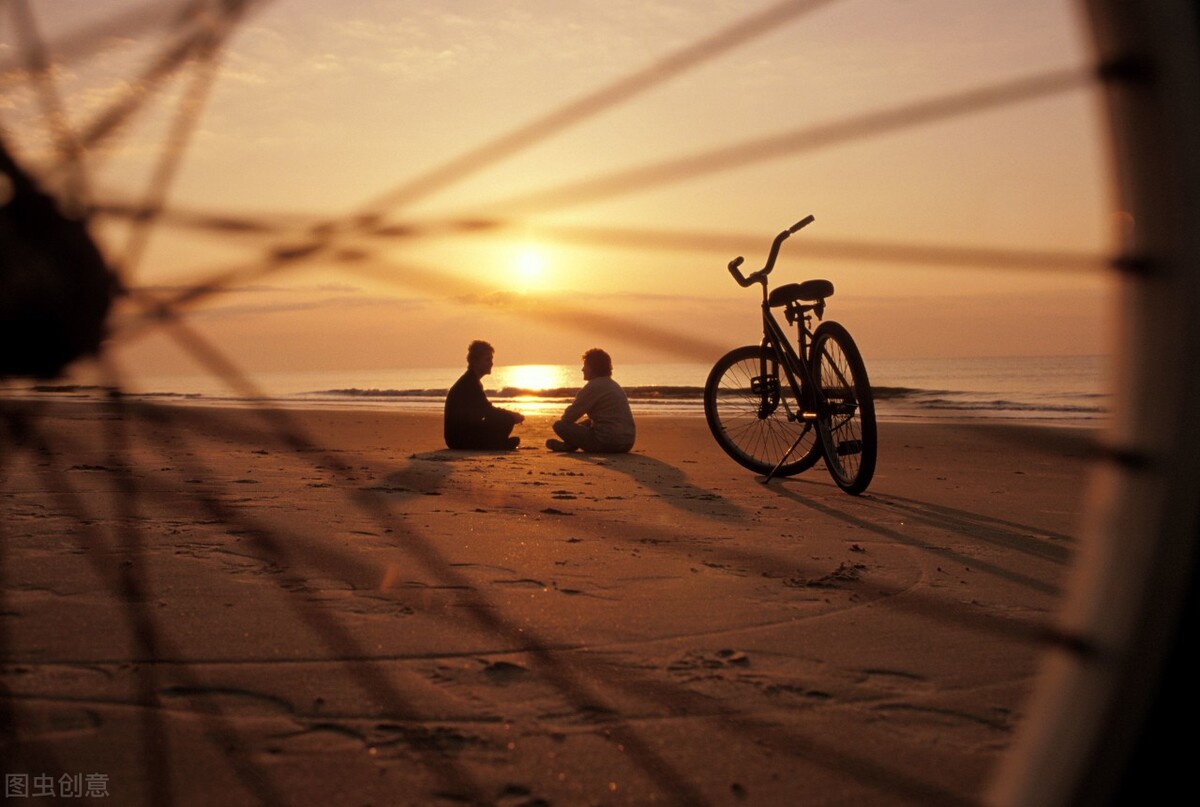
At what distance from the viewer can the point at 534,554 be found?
3.37m

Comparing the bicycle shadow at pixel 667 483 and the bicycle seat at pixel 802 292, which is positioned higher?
the bicycle seat at pixel 802 292

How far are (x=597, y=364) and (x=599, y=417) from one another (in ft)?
1.41

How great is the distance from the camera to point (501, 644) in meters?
2.32

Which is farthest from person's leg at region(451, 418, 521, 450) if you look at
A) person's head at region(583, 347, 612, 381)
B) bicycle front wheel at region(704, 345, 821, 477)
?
bicycle front wheel at region(704, 345, 821, 477)

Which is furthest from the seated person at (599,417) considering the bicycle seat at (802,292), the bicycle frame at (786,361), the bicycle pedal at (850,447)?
the bicycle pedal at (850,447)

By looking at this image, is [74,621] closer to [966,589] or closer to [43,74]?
[43,74]

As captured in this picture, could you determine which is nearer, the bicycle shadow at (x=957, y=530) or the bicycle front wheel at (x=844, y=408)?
the bicycle shadow at (x=957, y=530)

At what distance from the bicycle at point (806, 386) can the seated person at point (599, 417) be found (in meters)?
1.29

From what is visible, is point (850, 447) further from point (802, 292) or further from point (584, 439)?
point (584, 439)

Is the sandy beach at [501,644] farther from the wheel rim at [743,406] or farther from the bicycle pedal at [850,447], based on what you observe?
the wheel rim at [743,406]

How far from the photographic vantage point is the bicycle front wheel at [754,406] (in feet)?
19.3

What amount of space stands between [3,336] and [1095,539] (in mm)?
1230

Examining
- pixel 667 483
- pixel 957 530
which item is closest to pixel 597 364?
pixel 667 483

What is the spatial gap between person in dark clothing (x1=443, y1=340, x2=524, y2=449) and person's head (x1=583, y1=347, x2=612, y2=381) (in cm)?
72
